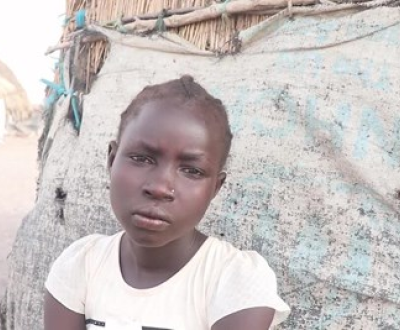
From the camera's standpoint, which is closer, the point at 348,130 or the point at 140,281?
the point at 140,281

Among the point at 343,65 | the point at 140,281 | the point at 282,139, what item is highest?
the point at 343,65

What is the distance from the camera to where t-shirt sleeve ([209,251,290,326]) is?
1.24 metres

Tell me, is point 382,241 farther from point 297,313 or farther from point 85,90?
point 85,90

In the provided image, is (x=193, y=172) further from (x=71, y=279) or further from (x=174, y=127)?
(x=71, y=279)

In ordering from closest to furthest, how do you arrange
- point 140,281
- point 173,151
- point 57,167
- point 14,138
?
1. point 173,151
2. point 140,281
3. point 57,167
4. point 14,138

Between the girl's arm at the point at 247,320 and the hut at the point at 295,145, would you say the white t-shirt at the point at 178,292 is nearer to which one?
the girl's arm at the point at 247,320

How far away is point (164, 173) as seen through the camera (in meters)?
1.23

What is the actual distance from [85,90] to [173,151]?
1.08 meters

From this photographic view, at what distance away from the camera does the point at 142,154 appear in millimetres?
1253

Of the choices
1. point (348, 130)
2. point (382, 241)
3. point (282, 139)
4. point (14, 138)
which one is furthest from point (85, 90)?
point (14, 138)

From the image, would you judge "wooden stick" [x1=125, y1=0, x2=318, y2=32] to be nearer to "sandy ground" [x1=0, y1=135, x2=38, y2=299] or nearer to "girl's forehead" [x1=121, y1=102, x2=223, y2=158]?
"girl's forehead" [x1=121, y1=102, x2=223, y2=158]

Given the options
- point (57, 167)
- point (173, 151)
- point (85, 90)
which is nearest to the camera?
point (173, 151)

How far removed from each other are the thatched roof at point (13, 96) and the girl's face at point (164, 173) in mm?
15681

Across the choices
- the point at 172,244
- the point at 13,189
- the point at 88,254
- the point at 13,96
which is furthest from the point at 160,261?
the point at 13,96
